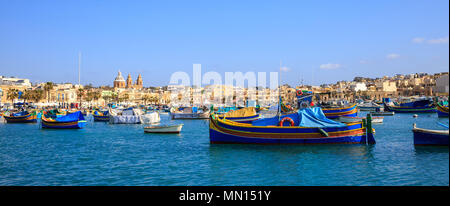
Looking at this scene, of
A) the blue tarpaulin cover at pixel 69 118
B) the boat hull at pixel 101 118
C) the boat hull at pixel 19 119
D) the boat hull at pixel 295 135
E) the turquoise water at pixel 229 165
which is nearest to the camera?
the turquoise water at pixel 229 165

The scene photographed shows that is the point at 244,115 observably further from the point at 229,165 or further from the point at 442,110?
the point at 442,110

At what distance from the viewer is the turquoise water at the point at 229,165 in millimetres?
16562

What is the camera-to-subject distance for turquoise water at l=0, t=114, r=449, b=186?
1656 cm

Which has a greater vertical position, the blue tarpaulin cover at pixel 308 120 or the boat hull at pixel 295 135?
the blue tarpaulin cover at pixel 308 120

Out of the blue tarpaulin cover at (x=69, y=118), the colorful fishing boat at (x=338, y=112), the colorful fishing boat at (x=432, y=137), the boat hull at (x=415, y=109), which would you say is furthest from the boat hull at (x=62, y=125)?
the boat hull at (x=415, y=109)

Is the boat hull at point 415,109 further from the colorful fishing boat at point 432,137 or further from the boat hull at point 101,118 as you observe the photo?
the colorful fishing boat at point 432,137

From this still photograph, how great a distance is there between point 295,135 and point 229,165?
25.1 ft

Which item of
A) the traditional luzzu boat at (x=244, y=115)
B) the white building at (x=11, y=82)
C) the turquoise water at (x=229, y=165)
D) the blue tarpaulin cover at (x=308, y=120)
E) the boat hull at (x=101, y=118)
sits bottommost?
the turquoise water at (x=229, y=165)

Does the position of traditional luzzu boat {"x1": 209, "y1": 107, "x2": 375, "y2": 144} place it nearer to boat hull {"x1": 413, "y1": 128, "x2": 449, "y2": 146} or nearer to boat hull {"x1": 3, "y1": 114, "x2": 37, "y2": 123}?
boat hull {"x1": 413, "y1": 128, "x2": 449, "y2": 146}

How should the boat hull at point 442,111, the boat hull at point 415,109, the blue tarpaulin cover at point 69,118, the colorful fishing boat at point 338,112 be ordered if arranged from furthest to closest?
the boat hull at point 415,109 → the boat hull at point 442,111 → the colorful fishing boat at point 338,112 → the blue tarpaulin cover at point 69,118

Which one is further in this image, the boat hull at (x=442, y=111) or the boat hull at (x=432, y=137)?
the boat hull at (x=442, y=111)

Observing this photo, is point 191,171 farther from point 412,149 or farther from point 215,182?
point 412,149
